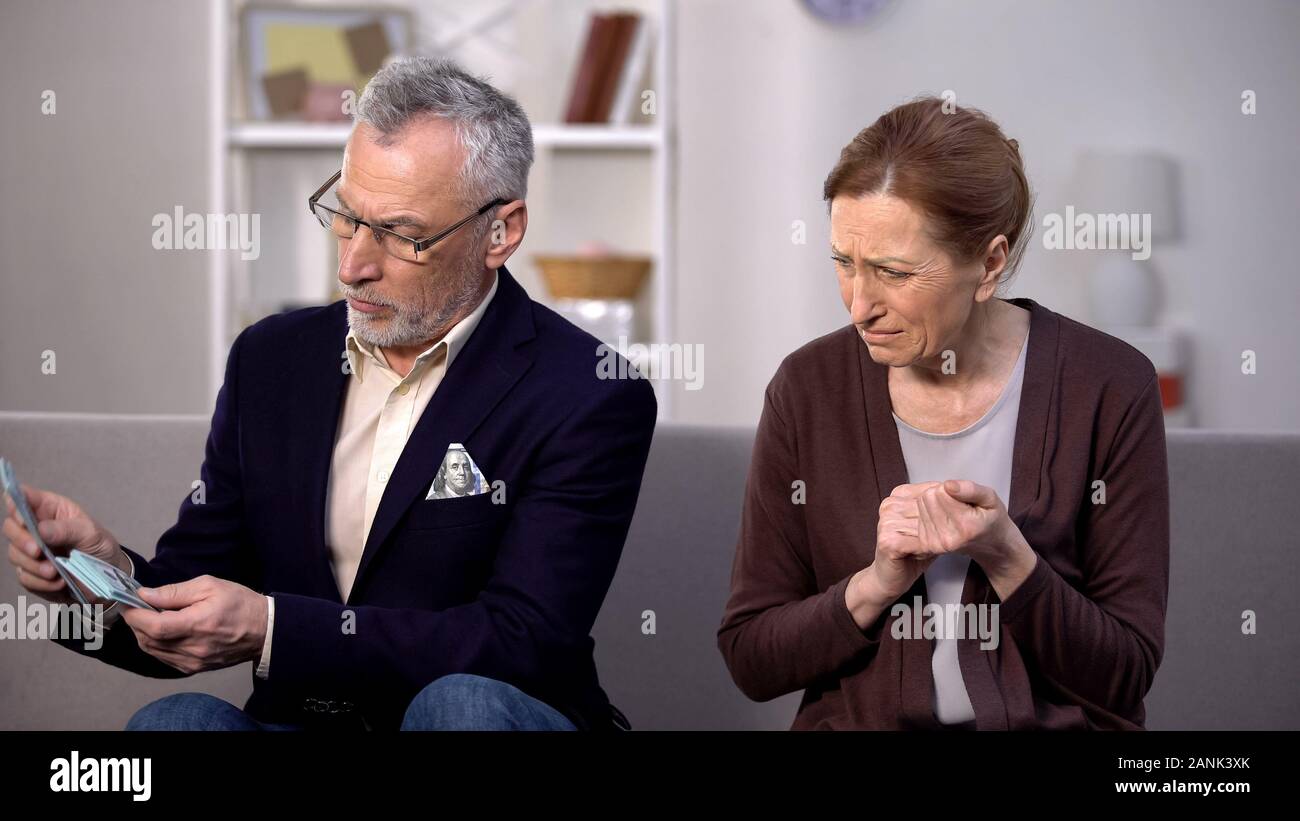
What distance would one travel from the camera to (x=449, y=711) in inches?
53.5

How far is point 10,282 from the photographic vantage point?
13.0ft

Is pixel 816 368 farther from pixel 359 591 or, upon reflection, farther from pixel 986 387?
pixel 359 591

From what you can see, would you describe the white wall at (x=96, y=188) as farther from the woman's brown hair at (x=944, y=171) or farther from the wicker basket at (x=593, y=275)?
the woman's brown hair at (x=944, y=171)

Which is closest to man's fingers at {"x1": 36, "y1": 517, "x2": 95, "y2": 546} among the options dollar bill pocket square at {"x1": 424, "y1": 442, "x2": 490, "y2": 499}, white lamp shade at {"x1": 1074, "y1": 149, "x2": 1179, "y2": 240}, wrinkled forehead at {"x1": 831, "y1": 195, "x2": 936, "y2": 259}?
dollar bill pocket square at {"x1": 424, "y1": 442, "x2": 490, "y2": 499}

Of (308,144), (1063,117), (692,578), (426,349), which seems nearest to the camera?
(426,349)

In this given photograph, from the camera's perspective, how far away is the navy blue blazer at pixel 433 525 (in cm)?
149

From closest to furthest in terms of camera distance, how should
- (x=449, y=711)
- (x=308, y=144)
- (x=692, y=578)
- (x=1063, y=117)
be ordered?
1. (x=449, y=711)
2. (x=692, y=578)
3. (x=308, y=144)
4. (x=1063, y=117)

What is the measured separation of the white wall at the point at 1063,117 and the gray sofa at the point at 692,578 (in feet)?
6.92

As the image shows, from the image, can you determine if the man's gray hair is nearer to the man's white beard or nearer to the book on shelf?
the man's white beard

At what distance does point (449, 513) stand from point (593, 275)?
205cm

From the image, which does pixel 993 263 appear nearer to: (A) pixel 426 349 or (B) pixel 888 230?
(B) pixel 888 230

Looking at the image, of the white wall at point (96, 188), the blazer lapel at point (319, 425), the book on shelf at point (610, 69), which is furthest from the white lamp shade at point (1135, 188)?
the blazer lapel at point (319, 425)

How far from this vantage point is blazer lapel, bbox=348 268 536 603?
1.57m

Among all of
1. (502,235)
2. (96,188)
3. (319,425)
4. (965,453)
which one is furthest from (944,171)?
(96,188)
